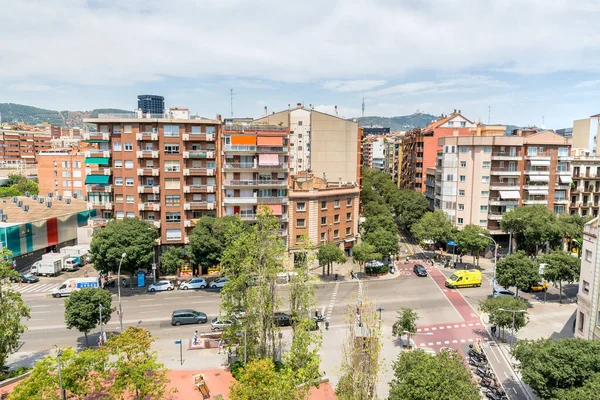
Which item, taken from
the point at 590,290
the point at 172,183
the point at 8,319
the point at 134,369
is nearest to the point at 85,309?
the point at 8,319

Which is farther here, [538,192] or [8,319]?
[538,192]

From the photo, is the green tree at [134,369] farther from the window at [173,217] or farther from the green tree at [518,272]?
the green tree at [518,272]

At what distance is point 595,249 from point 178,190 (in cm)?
4646

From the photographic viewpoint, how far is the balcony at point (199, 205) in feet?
188

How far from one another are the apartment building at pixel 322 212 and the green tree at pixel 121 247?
19971 millimetres

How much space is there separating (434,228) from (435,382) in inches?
1669

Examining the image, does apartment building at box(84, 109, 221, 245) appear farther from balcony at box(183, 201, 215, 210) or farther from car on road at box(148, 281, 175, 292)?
car on road at box(148, 281, 175, 292)

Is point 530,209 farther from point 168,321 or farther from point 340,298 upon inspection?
point 168,321

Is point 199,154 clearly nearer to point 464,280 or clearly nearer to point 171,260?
point 171,260

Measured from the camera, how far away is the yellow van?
2068 inches

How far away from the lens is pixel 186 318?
41.5 m

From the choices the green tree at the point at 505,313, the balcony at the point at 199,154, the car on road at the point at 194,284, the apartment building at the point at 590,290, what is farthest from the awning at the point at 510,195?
the car on road at the point at 194,284

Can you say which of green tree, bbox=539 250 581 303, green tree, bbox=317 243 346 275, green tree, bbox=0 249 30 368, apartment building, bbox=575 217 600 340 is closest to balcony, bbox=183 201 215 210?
green tree, bbox=317 243 346 275

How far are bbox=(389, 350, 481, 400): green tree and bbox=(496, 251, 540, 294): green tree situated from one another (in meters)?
24.1
